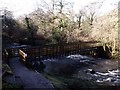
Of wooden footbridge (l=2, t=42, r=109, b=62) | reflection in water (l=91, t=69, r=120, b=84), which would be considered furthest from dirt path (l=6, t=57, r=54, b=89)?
reflection in water (l=91, t=69, r=120, b=84)

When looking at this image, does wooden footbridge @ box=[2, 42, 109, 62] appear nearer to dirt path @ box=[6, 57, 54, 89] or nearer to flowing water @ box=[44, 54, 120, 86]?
flowing water @ box=[44, 54, 120, 86]

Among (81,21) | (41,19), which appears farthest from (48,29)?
(81,21)

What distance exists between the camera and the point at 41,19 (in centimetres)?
3512

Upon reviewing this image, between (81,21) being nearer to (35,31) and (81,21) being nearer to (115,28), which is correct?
(35,31)

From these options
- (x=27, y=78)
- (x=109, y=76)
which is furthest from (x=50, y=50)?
(x=27, y=78)

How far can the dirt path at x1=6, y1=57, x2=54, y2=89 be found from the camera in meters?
12.5

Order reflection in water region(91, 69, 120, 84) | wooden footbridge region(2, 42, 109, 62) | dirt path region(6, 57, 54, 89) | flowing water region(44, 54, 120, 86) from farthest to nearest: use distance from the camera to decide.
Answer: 1. wooden footbridge region(2, 42, 109, 62)
2. flowing water region(44, 54, 120, 86)
3. reflection in water region(91, 69, 120, 84)
4. dirt path region(6, 57, 54, 89)

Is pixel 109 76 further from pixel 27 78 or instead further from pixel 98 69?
pixel 27 78

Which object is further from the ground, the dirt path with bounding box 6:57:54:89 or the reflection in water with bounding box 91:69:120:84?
the dirt path with bounding box 6:57:54:89

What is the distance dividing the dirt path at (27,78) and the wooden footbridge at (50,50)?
1.78 meters

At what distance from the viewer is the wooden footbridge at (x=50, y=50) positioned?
19.9 meters

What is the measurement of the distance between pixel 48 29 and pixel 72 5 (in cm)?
677

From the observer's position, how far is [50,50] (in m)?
22.7

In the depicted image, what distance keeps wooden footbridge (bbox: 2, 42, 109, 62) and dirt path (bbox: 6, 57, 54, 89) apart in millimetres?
1783
